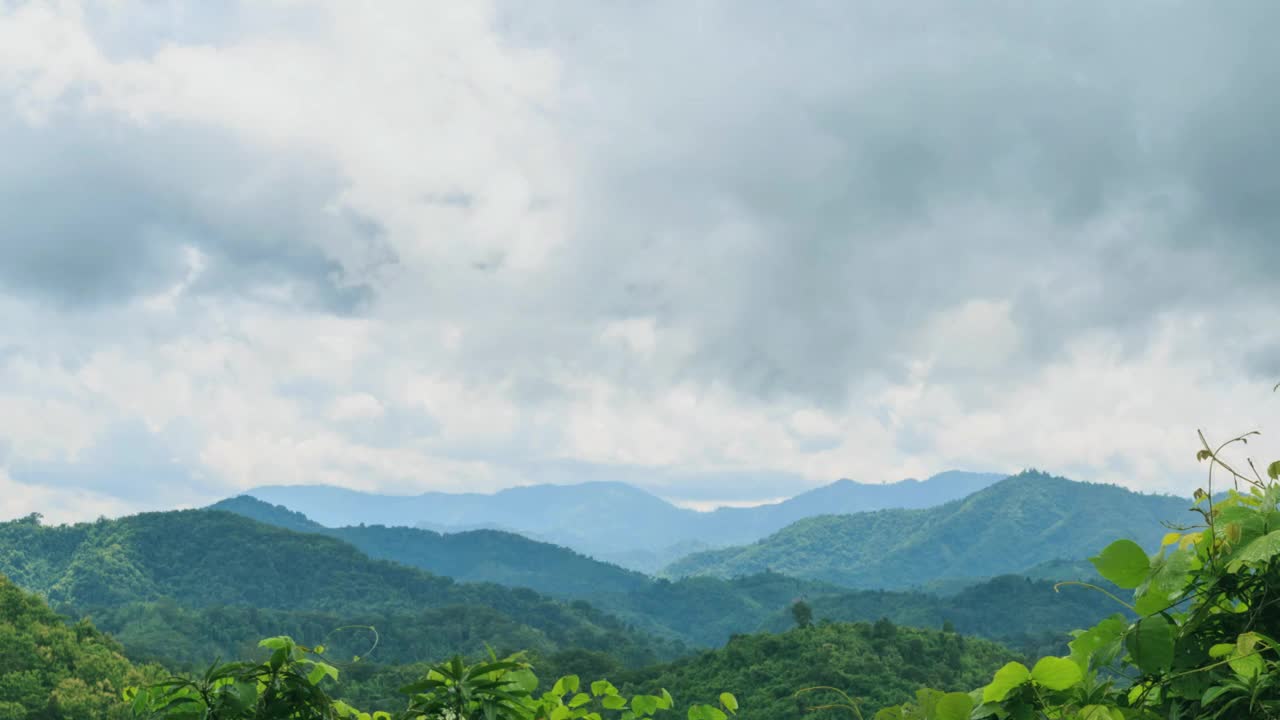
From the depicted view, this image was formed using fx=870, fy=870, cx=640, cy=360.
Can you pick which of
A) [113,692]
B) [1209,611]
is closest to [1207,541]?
[1209,611]

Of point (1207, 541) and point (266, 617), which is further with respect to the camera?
point (266, 617)

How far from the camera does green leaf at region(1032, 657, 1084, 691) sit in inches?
61.7

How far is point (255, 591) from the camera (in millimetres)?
163000

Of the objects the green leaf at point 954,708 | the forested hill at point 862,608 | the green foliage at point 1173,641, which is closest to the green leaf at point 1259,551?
the green foliage at point 1173,641

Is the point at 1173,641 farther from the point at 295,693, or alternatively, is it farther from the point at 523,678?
the point at 295,693

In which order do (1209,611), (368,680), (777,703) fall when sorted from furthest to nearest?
1. (368,680)
2. (777,703)
3. (1209,611)

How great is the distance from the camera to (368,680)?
2995 inches

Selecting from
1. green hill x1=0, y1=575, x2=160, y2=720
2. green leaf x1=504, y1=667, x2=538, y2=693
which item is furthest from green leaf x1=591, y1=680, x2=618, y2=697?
green hill x1=0, y1=575, x2=160, y2=720

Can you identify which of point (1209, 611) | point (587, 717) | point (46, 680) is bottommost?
point (46, 680)

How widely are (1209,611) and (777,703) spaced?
6203 centimetres

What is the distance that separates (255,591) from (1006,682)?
182129mm

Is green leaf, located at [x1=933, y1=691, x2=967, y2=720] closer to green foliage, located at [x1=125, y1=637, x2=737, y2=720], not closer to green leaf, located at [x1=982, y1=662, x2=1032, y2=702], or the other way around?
green leaf, located at [x1=982, y1=662, x2=1032, y2=702]

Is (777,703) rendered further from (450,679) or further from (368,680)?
(450,679)

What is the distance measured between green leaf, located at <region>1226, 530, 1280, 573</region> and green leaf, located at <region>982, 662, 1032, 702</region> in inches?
16.3
